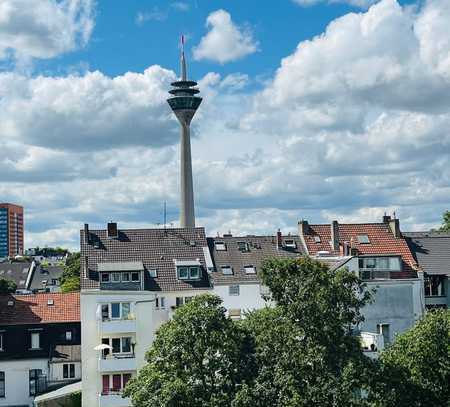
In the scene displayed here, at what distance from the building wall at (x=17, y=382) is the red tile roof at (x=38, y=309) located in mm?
3578

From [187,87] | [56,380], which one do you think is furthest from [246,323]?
[187,87]

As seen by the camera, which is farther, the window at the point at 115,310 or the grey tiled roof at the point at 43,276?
the grey tiled roof at the point at 43,276

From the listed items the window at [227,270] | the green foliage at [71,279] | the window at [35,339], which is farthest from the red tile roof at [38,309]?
the green foliage at [71,279]

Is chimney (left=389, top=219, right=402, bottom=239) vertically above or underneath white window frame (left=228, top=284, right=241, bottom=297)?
above

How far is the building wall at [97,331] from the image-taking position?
2475 inches

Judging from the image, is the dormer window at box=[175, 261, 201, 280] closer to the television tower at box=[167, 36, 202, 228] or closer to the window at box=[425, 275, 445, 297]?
the window at box=[425, 275, 445, 297]

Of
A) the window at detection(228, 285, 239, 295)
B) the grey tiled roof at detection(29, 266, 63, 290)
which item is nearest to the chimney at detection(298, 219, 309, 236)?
the window at detection(228, 285, 239, 295)

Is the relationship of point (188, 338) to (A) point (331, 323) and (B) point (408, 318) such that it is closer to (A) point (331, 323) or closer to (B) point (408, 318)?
(A) point (331, 323)

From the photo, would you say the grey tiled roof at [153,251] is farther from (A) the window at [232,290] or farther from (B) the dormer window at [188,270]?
(A) the window at [232,290]

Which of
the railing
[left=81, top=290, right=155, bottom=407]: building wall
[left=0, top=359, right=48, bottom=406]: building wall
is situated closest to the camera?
[left=81, top=290, right=155, bottom=407]: building wall

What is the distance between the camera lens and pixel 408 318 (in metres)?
67.9

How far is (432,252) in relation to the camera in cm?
7581

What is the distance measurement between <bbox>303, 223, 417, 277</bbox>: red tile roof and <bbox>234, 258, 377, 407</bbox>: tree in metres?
27.6

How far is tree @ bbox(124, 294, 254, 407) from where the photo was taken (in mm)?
44625
